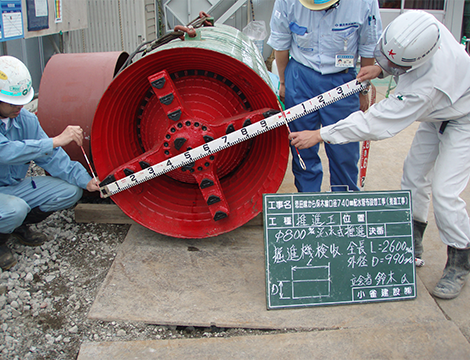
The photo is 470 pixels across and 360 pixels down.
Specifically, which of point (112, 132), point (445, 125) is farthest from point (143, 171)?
point (445, 125)

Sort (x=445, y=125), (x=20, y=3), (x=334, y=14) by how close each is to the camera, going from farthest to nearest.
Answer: (x=20, y=3)
(x=334, y=14)
(x=445, y=125)

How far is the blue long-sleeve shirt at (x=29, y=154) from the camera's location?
2879 millimetres

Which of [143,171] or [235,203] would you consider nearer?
[143,171]

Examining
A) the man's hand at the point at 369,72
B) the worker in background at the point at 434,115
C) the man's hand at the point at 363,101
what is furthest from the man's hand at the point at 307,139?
the man's hand at the point at 363,101

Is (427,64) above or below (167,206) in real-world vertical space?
above

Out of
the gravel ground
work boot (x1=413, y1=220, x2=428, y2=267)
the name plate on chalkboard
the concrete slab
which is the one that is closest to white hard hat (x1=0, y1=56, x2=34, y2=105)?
the gravel ground

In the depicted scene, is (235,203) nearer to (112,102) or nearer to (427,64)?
(112,102)

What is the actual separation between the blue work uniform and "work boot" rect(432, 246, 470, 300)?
253 cm

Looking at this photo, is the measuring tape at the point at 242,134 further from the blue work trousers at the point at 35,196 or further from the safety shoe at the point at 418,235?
the safety shoe at the point at 418,235

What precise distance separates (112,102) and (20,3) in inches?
83.6

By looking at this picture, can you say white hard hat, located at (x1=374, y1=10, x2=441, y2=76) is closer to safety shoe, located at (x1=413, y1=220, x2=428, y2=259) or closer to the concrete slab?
safety shoe, located at (x1=413, y1=220, x2=428, y2=259)

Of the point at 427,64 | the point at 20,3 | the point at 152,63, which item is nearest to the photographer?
the point at 427,64

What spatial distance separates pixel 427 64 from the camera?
8.04ft

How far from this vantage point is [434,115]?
2627 mm
